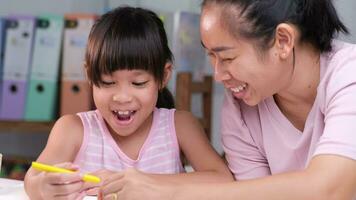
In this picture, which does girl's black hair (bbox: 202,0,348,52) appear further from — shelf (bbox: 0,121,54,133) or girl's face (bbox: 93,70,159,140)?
shelf (bbox: 0,121,54,133)

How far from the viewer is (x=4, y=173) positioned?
3107 mm

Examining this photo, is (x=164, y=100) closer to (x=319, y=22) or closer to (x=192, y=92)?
(x=319, y=22)

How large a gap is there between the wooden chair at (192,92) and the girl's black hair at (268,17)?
1.55 m

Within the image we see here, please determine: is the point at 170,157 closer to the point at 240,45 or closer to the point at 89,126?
the point at 89,126

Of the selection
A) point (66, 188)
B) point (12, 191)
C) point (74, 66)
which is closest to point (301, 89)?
point (66, 188)

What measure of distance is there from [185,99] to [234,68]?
1.62m

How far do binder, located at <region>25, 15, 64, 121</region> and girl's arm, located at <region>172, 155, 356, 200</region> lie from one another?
2.15m

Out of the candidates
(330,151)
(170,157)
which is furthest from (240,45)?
(170,157)

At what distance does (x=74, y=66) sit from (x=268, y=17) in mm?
2000

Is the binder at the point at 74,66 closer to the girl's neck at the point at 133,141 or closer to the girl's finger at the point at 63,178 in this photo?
the girl's neck at the point at 133,141

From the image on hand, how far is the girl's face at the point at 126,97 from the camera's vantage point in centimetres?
129

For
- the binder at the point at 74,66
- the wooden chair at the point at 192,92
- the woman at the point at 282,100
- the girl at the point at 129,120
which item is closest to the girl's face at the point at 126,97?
the girl at the point at 129,120

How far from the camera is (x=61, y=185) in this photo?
102 centimetres

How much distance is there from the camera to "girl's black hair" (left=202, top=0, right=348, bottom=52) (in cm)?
110
